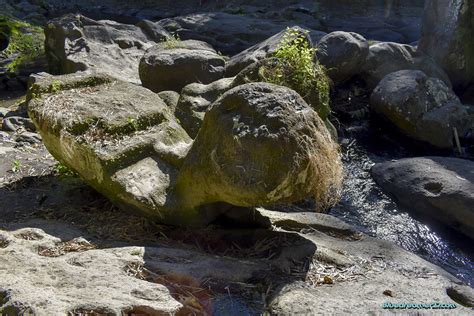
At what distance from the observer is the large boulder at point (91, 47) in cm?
870

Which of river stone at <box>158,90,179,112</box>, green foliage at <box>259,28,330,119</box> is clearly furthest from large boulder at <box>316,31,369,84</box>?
river stone at <box>158,90,179,112</box>

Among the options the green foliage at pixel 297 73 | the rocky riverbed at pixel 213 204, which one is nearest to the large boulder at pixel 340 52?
the rocky riverbed at pixel 213 204

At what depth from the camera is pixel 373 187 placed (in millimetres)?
7062

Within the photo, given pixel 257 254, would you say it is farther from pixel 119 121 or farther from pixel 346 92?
pixel 346 92

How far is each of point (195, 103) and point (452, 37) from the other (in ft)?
20.2

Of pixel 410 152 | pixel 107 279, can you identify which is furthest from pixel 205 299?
pixel 410 152

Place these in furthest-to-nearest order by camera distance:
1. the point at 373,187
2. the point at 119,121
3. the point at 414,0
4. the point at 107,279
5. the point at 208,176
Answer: the point at 414,0, the point at 373,187, the point at 119,121, the point at 208,176, the point at 107,279

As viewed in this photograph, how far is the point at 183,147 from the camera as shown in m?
4.40

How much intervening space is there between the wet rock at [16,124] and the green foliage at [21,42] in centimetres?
258

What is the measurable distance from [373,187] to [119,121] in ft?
12.3

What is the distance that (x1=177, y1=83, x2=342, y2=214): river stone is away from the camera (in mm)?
3475

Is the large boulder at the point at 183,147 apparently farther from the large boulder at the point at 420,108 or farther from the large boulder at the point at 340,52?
the large boulder at the point at 420,108

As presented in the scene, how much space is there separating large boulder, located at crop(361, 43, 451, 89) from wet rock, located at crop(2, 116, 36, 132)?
5.49m

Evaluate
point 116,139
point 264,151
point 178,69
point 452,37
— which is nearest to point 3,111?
point 178,69
